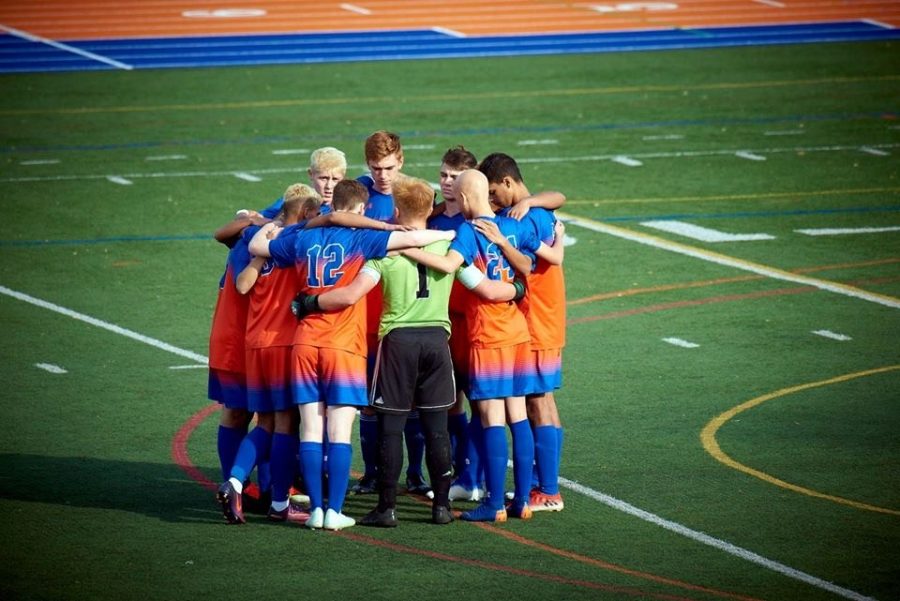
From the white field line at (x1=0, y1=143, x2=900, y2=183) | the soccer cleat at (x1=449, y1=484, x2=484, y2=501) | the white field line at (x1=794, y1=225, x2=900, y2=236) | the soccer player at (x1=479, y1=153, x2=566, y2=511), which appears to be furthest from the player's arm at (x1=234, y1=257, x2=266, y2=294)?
the white field line at (x1=0, y1=143, x2=900, y2=183)

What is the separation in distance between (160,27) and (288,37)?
137 inches

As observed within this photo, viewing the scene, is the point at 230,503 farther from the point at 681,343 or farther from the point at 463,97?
the point at 463,97

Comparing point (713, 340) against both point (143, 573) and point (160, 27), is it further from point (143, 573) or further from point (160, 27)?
point (160, 27)

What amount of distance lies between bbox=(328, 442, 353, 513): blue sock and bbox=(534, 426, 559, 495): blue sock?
1.30 metres

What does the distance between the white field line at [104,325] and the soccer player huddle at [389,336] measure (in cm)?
426

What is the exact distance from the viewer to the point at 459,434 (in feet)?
38.0

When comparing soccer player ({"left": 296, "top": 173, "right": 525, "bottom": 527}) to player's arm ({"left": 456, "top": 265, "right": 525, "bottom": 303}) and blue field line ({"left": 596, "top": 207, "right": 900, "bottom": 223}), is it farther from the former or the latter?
blue field line ({"left": 596, "top": 207, "right": 900, "bottom": 223})

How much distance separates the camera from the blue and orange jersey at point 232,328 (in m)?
10.9

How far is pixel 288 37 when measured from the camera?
38.5 metres

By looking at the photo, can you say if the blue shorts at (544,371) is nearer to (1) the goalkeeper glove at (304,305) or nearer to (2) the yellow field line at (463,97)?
(1) the goalkeeper glove at (304,305)

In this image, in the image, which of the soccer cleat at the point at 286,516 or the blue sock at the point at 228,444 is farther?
the blue sock at the point at 228,444

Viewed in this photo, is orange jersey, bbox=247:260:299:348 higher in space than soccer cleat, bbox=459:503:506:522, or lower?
higher

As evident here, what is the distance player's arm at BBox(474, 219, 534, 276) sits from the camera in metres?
10.6

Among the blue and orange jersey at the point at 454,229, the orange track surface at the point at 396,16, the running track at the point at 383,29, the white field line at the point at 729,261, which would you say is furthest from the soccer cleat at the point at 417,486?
the orange track surface at the point at 396,16
